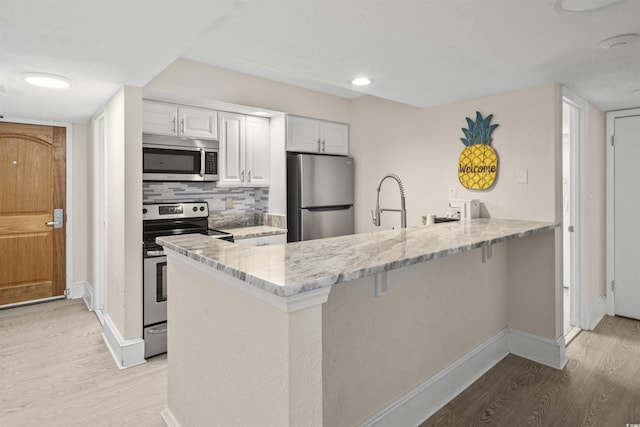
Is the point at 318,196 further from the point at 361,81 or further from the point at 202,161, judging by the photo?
the point at 361,81

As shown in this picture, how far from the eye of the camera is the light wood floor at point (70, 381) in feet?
6.95

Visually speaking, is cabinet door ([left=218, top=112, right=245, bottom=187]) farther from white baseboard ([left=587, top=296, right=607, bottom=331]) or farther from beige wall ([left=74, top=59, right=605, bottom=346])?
white baseboard ([left=587, top=296, right=607, bottom=331])

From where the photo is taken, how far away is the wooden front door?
3.90 meters

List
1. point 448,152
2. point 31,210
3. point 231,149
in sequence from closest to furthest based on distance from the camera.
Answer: point 448,152 < point 231,149 < point 31,210

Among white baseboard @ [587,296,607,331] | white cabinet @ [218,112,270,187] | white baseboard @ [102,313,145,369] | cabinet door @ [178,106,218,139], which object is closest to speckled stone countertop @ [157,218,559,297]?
A: white baseboard @ [102,313,145,369]

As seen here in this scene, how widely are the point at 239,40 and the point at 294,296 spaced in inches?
59.1

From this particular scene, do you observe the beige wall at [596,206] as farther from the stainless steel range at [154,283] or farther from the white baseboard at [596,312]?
the stainless steel range at [154,283]

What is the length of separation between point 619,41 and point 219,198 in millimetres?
3302

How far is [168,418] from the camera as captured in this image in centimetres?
198

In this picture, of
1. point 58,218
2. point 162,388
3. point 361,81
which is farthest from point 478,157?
point 58,218

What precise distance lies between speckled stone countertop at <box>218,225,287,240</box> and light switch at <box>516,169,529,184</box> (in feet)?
6.99

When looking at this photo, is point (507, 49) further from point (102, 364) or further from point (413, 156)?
point (102, 364)

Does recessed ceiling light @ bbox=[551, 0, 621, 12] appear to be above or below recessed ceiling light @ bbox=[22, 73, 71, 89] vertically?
below

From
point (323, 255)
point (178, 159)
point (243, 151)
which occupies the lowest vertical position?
point (323, 255)
